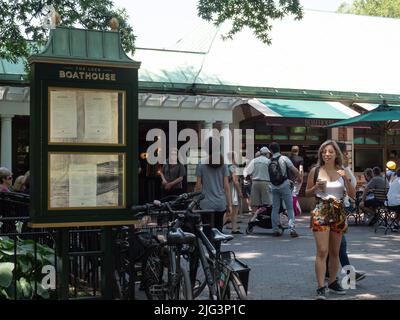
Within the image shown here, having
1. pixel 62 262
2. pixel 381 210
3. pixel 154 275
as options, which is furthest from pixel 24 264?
pixel 381 210

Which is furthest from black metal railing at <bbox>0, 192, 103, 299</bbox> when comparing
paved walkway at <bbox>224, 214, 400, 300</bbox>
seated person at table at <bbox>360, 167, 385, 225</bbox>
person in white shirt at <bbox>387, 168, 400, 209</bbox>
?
seated person at table at <bbox>360, 167, 385, 225</bbox>

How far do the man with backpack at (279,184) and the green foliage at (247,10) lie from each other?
378cm

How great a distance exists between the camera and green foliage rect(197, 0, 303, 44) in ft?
43.6

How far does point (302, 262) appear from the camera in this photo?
8.39 meters

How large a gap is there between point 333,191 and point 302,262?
249 cm

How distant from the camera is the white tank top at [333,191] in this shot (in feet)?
20.2

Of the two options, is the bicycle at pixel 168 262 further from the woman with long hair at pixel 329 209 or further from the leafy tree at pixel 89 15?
the leafy tree at pixel 89 15

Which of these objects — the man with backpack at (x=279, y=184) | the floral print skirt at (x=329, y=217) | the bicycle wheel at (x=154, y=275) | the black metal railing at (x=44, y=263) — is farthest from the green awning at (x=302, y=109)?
the bicycle wheel at (x=154, y=275)

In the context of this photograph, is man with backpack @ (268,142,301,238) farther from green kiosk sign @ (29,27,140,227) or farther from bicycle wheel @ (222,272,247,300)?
bicycle wheel @ (222,272,247,300)

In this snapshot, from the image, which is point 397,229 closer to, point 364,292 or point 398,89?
point 364,292

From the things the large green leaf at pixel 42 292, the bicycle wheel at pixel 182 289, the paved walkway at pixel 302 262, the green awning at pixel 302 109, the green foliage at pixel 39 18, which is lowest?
the paved walkway at pixel 302 262

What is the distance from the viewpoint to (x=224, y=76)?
720 inches

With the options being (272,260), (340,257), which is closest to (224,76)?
(272,260)

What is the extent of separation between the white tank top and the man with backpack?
16.3ft
